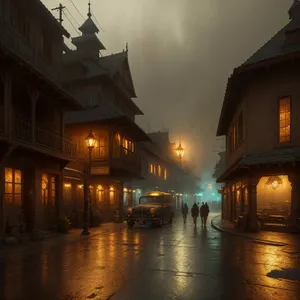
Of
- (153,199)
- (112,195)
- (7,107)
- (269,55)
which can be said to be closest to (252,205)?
(269,55)

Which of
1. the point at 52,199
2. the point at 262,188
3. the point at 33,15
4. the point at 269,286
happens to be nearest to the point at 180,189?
the point at 262,188

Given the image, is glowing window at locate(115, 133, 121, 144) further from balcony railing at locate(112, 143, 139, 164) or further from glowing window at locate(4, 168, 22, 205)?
glowing window at locate(4, 168, 22, 205)

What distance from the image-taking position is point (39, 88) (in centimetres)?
1627

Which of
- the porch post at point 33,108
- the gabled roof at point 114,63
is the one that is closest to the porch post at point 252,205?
the porch post at point 33,108

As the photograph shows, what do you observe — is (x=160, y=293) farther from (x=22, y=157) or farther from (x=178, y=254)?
(x=22, y=157)

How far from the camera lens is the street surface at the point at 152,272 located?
667 centimetres

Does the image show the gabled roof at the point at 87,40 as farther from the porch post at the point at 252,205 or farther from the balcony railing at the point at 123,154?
the porch post at the point at 252,205

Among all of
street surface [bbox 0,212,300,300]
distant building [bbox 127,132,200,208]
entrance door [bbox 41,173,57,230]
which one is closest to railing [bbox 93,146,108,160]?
entrance door [bbox 41,173,57,230]

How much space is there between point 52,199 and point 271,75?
14.1 m

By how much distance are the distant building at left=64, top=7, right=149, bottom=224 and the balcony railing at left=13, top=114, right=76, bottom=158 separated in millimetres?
2228

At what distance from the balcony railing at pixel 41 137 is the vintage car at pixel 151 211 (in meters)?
5.96

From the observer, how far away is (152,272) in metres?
8.54

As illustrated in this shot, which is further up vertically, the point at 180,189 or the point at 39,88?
the point at 39,88

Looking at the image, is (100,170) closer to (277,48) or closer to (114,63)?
(114,63)
